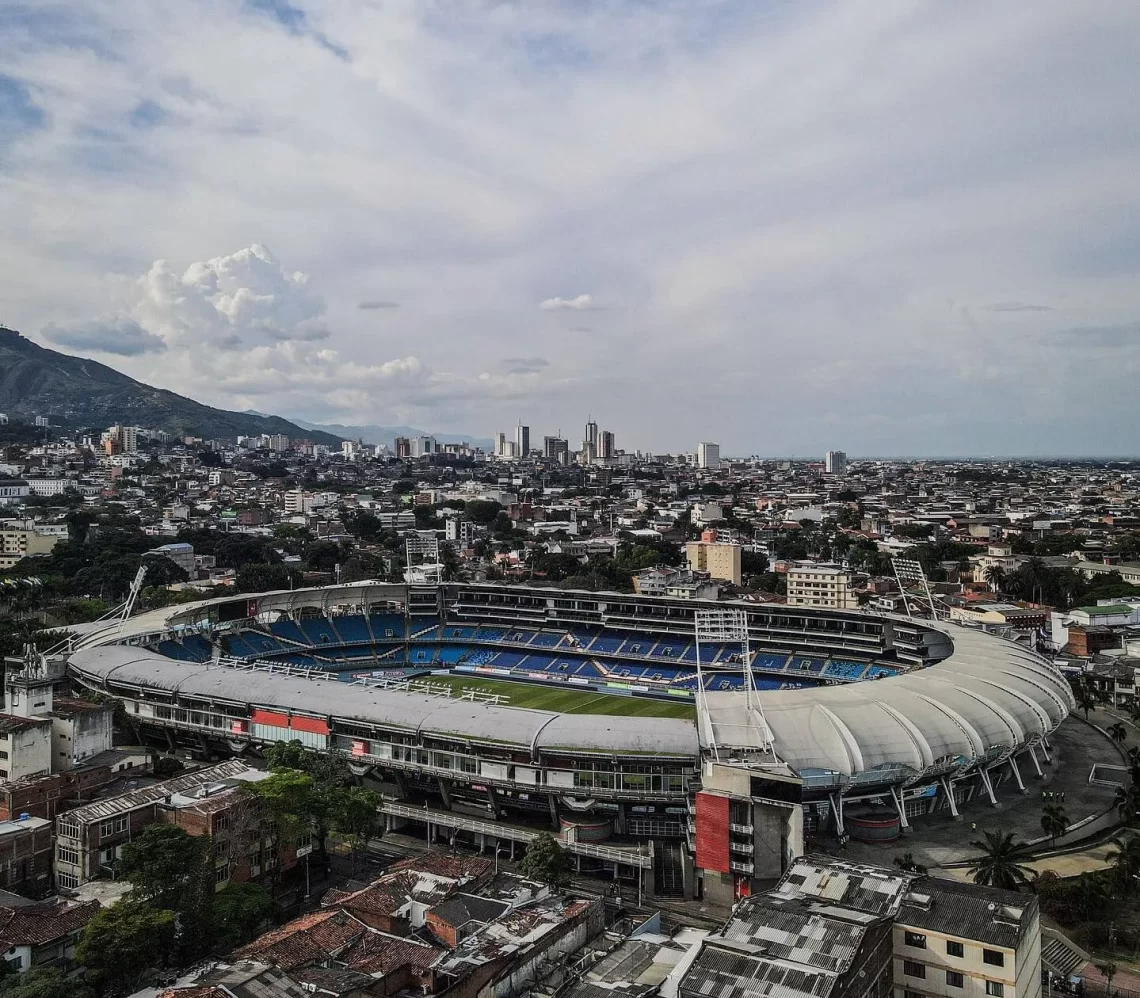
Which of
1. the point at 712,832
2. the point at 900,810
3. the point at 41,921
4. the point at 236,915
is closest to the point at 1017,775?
the point at 900,810

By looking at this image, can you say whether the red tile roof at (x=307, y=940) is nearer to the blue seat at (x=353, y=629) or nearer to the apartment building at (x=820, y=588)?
the blue seat at (x=353, y=629)

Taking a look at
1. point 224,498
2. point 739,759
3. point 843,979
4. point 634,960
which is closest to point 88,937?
point 634,960

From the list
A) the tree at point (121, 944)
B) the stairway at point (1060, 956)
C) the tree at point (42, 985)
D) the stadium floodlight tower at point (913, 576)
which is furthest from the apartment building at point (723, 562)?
the tree at point (42, 985)

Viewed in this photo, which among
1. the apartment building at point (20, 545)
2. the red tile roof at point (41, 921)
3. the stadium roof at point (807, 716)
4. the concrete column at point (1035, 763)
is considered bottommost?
the concrete column at point (1035, 763)

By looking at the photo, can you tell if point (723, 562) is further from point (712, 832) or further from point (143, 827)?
point (143, 827)

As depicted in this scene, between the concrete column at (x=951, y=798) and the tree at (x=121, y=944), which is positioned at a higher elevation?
the tree at (x=121, y=944)

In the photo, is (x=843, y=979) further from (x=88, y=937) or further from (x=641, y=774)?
(x=88, y=937)
